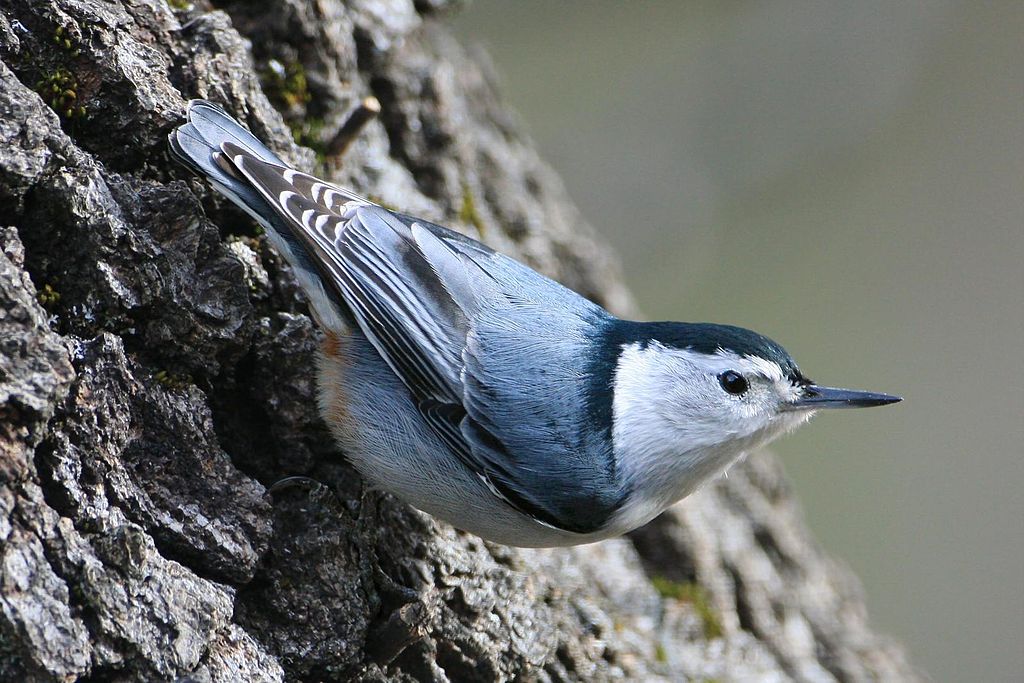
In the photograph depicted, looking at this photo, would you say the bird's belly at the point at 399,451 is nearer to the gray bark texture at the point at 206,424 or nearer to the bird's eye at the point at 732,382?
the gray bark texture at the point at 206,424

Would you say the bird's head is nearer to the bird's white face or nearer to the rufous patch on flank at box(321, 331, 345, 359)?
the bird's white face

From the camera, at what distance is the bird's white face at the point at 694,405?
219cm

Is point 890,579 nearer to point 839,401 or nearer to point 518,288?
point 839,401

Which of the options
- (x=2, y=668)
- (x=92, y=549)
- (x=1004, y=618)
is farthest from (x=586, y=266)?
(x=1004, y=618)

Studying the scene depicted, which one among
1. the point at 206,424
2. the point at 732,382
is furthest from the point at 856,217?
the point at 206,424

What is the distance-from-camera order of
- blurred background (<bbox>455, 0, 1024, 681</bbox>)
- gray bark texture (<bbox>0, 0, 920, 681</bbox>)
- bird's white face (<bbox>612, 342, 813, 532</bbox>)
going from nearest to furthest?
gray bark texture (<bbox>0, 0, 920, 681</bbox>) → bird's white face (<bbox>612, 342, 813, 532</bbox>) → blurred background (<bbox>455, 0, 1024, 681</bbox>)

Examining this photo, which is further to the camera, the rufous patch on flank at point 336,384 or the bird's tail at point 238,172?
the rufous patch on flank at point 336,384

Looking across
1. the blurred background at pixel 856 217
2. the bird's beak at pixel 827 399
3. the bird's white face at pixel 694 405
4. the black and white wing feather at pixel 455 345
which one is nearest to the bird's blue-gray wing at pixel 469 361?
the black and white wing feather at pixel 455 345

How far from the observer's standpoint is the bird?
2.01 metres

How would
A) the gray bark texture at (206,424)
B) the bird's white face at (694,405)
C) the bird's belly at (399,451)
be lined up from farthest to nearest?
the bird's white face at (694,405) → the bird's belly at (399,451) → the gray bark texture at (206,424)

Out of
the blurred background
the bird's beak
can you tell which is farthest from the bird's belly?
the blurred background

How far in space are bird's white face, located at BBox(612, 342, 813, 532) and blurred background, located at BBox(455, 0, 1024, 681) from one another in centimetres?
311

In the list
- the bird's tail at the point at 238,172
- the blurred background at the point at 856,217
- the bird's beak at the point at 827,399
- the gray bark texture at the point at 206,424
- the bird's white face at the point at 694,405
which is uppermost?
the blurred background at the point at 856,217

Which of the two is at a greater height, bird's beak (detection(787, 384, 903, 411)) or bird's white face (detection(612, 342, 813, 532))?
bird's beak (detection(787, 384, 903, 411))
